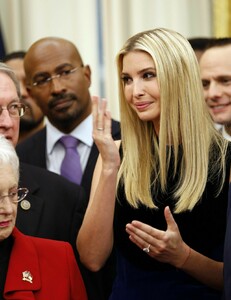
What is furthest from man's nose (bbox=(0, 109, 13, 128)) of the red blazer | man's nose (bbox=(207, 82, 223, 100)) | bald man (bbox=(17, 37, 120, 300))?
man's nose (bbox=(207, 82, 223, 100))

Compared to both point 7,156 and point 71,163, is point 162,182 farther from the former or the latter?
point 71,163

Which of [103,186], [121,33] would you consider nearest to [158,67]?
[103,186]

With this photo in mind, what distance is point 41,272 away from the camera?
2.96 meters

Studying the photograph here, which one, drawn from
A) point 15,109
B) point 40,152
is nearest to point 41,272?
point 15,109

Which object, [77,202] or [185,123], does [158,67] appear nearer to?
[185,123]

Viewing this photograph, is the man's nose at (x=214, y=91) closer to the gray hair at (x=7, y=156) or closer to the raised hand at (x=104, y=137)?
the raised hand at (x=104, y=137)

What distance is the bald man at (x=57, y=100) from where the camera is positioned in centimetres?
440

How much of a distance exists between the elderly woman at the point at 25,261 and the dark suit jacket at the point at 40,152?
1.08 metres

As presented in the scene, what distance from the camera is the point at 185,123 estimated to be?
340 cm

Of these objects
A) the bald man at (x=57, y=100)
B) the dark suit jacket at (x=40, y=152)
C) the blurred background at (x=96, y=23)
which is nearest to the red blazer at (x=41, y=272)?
the dark suit jacket at (x=40, y=152)

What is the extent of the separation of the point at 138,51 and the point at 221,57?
1083mm

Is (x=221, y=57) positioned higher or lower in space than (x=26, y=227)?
higher

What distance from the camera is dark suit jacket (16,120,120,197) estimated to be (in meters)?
4.16

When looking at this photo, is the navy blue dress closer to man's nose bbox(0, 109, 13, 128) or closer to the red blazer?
the red blazer
